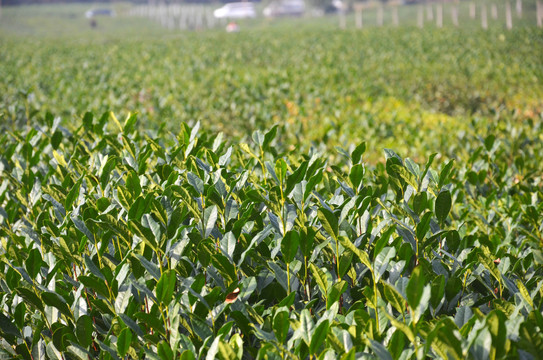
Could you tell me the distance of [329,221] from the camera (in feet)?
5.57

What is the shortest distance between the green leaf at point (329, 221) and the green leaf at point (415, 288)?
19.7 inches

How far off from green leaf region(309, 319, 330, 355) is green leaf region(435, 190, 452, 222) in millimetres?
803

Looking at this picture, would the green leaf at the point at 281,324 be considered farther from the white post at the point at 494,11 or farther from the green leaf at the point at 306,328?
the white post at the point at 494,11

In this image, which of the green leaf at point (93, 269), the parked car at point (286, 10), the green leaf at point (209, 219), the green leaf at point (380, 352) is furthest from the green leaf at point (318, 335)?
the parked car at point (286, 10)

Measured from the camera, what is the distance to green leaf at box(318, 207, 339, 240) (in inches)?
65.7

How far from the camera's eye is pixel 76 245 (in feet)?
6.70

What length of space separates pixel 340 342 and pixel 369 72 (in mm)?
15196

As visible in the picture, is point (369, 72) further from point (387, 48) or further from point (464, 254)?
Result: point (464, 254)

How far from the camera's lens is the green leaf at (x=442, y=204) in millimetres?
1896

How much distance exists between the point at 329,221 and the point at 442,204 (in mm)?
491

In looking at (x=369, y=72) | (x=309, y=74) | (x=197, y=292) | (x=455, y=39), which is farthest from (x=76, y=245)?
(x=455, y=39)

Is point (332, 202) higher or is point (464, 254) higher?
point (332, 202)

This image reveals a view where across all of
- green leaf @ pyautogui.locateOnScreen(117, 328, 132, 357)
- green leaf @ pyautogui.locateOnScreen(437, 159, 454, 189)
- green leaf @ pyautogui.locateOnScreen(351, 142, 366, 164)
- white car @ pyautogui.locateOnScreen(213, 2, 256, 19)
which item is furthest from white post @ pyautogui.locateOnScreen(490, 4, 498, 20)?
green leaf @ pyautogui.locateOnScreen(117, 328, 132, 357)

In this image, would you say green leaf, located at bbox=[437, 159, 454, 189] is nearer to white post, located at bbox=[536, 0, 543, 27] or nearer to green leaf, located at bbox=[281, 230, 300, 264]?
green leaf, located at bbox=[281, 230, 300, 264]
